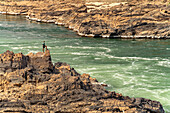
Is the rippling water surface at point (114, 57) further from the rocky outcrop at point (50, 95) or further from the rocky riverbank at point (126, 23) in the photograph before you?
the rocky outcrop at point (50, 95)

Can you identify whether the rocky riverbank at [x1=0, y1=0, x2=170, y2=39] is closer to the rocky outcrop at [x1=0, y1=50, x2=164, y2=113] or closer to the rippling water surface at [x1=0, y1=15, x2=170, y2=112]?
the rippling water surface at [x1=0, y1=15, x2=170, y2=112]

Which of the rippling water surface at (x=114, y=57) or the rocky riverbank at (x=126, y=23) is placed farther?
the rocky riverbank at (x=126, y=23)

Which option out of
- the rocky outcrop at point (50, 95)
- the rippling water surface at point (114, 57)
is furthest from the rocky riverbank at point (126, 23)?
the rocky outcrop at point (50, 95)

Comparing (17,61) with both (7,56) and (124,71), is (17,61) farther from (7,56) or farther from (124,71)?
(124,71)

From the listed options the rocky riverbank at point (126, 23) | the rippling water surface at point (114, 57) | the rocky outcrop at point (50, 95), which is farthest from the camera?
the rocky riverbank at point (126, 23)

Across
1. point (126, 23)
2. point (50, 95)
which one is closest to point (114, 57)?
point (126, 23)

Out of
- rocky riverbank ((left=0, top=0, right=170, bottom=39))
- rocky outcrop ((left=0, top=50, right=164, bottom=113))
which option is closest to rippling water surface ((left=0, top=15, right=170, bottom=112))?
rocky riverbank ((left=0, top=0, right=170, bottom=39))

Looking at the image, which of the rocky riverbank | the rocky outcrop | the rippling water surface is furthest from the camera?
the rocky riverbank
